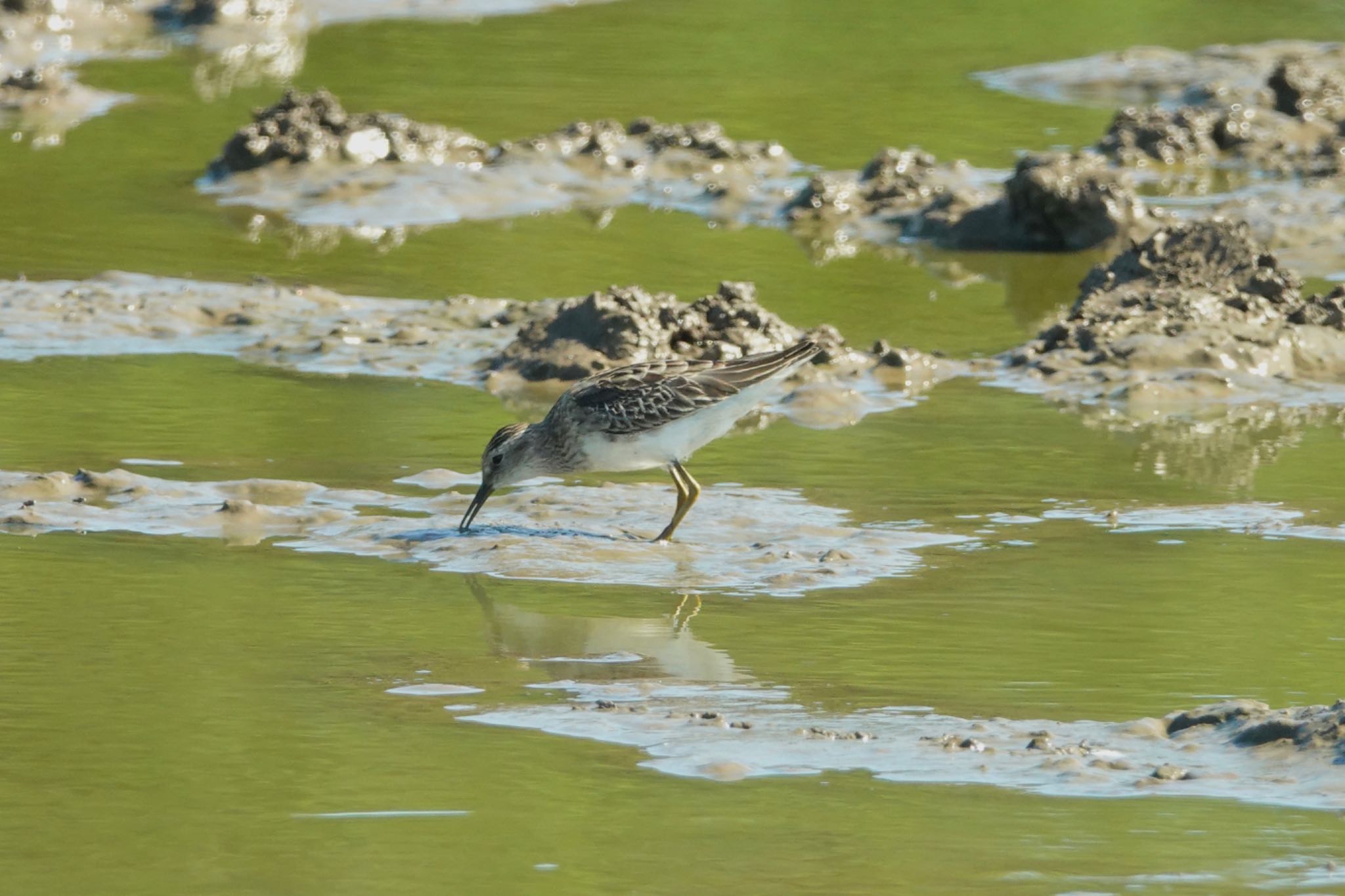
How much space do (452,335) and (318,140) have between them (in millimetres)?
5267

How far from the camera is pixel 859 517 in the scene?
31.6ft

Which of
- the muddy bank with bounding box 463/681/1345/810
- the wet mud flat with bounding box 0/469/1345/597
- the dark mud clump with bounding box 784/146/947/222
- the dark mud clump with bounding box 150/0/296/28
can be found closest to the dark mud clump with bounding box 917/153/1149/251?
the dark mud clump with bounding box 784/146/947/222

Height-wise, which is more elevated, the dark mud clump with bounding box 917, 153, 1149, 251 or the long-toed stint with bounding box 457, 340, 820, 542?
the long-toed stint with bounding box 457, 340, 820, 542

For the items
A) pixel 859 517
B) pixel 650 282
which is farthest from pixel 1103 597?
pixel 650 282

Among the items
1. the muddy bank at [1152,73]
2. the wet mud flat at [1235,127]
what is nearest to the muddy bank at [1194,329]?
the wet mud flat at [1235,127]

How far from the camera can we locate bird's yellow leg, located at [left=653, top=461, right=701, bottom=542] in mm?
9328

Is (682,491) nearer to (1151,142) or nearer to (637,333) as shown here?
(637,333)

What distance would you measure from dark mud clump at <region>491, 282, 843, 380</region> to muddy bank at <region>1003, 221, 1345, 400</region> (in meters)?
1.40

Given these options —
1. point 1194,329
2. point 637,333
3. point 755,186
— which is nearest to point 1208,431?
point 1194,329

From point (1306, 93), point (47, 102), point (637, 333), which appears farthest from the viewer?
point (47, 102)

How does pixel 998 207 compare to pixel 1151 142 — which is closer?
pixel 998 207

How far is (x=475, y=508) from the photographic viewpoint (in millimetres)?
9367

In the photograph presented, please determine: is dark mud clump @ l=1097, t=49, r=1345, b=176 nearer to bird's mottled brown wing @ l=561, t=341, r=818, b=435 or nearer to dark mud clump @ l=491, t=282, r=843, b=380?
dark mud clump @ l=491, t=282, r=843, b=380

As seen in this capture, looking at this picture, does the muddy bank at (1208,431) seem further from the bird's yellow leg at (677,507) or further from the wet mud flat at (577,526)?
the bird's yellow leg at (677,507)
